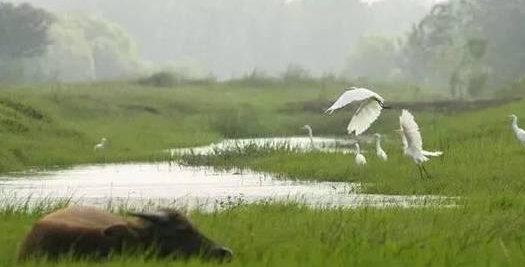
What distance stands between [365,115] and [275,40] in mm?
135548

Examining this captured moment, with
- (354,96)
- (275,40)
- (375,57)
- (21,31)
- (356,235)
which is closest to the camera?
(356,235)

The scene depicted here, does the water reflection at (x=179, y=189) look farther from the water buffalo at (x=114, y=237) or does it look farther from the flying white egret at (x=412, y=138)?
the water buffalo at (x=114, y=237)

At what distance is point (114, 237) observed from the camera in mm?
8000

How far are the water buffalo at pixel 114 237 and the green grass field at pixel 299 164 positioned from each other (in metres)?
0.29

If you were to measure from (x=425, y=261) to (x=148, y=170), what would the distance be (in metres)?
18.3

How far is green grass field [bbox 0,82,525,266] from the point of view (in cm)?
894

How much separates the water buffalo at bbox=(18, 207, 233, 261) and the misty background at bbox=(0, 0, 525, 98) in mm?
59508

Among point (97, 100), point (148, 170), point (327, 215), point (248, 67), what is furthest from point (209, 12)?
point (327, 215)

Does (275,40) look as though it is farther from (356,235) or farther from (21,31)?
(356,235)

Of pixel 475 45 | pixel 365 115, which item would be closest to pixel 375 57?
pixel 475 45

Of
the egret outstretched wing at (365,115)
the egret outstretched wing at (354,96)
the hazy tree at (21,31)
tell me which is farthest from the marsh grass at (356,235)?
the hazy tree at (21,31)

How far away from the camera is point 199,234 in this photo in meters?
8.14

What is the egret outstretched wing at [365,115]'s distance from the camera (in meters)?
14.7

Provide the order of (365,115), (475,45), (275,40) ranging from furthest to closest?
(275,40) < (475,45) < (365,115)
